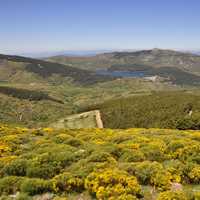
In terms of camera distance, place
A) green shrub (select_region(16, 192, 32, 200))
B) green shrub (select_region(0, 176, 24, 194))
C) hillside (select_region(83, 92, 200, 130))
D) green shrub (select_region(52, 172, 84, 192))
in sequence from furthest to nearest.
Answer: hillside (select_region(83, 92, 200, 130)) < green shrub (select_region(0, 176, 24, 194)) < green shrub (select_region(52, 172, 84, 192)) < green shrub (select_region(16, 192, 32, 200))

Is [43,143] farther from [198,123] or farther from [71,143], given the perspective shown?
[198,123]

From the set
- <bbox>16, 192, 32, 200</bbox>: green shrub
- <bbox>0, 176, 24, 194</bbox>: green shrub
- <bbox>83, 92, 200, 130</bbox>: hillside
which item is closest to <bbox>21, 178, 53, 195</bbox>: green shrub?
<bbox>16, 192, 32, 200</bbox>: green shrub

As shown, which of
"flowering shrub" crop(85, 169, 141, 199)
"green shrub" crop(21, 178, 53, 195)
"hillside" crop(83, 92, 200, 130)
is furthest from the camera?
"hillside" crop(83, 92, 200, 130)

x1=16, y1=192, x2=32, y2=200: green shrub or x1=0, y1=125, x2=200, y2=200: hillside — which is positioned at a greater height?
x1=0, y1=125, x2=200, y2=200: hillside

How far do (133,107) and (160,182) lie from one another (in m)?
155

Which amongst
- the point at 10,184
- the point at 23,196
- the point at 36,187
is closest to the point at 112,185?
the point at 36,187

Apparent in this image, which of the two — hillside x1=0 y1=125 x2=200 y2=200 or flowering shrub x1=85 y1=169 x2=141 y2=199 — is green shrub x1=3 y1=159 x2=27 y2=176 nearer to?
hillside x1=0 y1=125 x2=200 y2=200

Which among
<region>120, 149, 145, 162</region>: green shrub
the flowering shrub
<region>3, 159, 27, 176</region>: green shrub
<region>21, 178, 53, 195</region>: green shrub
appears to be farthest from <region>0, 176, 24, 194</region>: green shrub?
<region>120, 149, 145, 162</region>: green shrub

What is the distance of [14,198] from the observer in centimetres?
1312

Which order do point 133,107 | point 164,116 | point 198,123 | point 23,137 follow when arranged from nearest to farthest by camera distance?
point 23,137, point 198,123, point 164,116, point 133,107

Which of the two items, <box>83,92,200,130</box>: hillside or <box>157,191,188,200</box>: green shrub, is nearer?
<box>157,191,188,200</box>: green shrub

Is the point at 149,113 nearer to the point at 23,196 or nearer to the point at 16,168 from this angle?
the point at 16,168

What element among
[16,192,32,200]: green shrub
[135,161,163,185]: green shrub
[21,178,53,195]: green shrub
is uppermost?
[135,161,163,185]: green shrub

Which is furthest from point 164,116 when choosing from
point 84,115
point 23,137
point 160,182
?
point 160,182
